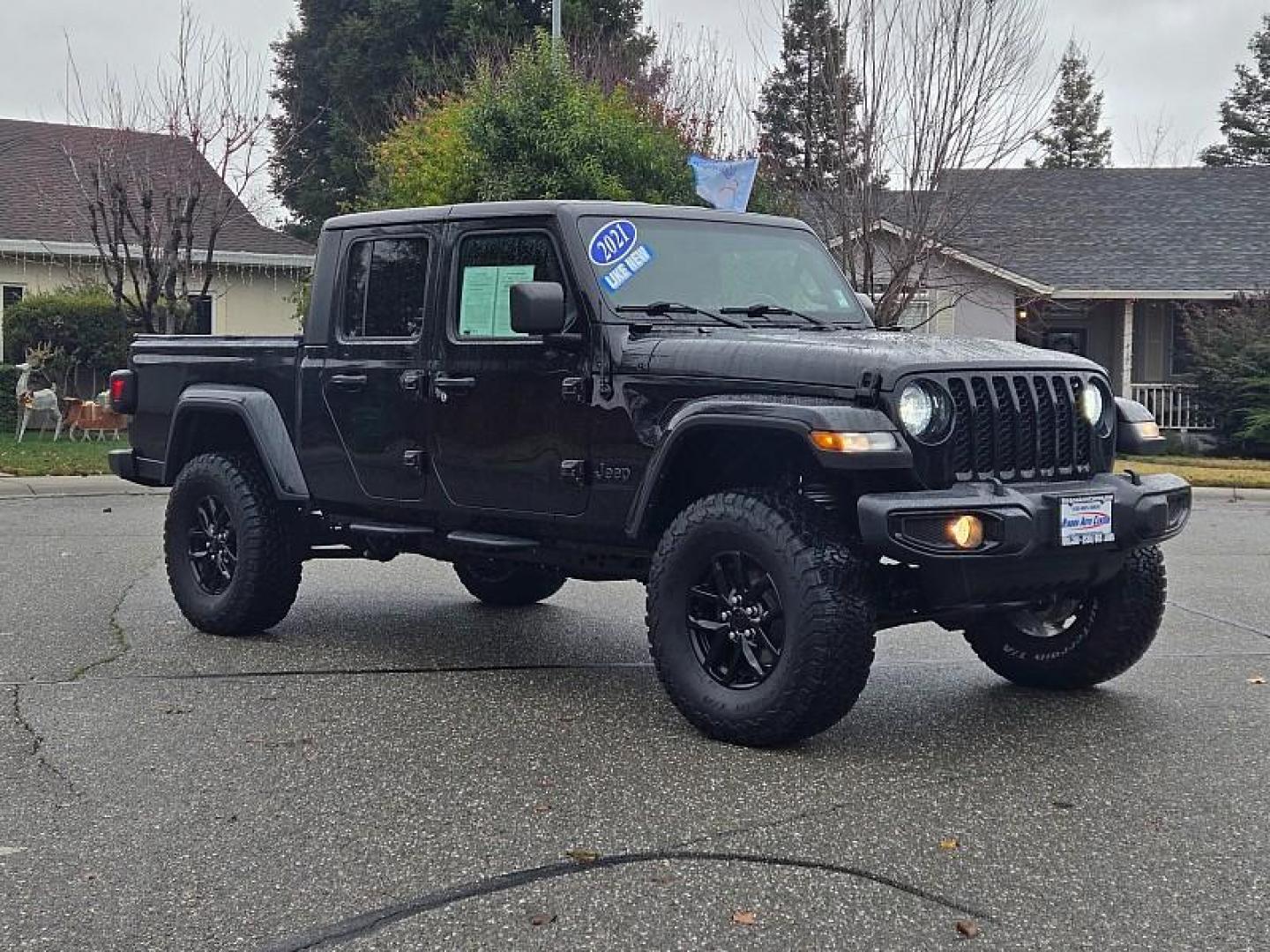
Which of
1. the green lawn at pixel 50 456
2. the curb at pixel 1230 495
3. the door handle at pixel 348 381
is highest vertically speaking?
the door handle at pixel 348 381

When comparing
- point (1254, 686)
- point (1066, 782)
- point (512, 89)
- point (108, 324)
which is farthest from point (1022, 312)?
point (1066, 782)

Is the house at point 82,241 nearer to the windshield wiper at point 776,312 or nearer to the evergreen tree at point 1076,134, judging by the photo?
the windshield wiper at point 776,312

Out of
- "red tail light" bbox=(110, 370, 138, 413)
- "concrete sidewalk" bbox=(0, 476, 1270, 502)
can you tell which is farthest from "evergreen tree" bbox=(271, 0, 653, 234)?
"red tail light" bbox=(110, 370, 138, 413)

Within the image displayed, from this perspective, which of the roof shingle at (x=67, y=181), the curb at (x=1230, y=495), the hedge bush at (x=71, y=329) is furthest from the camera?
the roof shingle at (x=67, y=181)

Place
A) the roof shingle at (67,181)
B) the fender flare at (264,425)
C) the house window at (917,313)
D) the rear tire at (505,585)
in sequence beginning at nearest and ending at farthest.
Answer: the fender flare at (264,425)
the rear tire at (505,585)
the roof shingle at (67,181)
the house window at (917,313)

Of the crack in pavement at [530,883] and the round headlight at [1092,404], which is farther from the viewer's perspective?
the round headlight at [1092,404]

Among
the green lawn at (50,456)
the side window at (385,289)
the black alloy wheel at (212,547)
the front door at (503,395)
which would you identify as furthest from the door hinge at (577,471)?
the green lawn at (50,456)

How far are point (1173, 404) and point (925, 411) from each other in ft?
78.8

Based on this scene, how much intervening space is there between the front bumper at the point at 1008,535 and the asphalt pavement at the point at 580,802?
62 centimetres

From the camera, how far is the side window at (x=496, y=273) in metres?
6.68

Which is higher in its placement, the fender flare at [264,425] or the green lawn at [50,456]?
the fender flare at [264,425]

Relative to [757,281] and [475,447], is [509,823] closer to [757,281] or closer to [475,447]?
[475,447]

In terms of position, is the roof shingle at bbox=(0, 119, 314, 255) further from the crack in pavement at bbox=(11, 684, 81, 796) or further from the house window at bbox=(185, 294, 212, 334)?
the crack in pavement at bbox=(11, 684, 81, 796)

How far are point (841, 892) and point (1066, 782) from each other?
1383 millimetres
